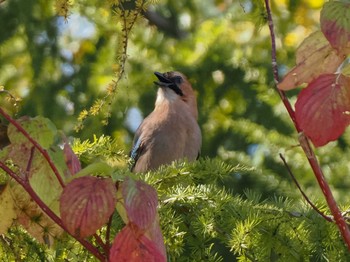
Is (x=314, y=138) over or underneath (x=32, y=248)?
over

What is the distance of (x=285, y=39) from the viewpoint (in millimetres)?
6793

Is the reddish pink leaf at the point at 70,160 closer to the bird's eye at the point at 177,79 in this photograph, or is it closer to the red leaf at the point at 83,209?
the red leaf at the point at 83,209

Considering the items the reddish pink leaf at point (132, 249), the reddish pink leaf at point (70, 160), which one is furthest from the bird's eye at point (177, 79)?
the reddish pink leaf at point (132, 249)

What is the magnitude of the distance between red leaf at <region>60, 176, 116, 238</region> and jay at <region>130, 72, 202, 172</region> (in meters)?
3.70

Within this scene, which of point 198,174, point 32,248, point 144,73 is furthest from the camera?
point 144,73

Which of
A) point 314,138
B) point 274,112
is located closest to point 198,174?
point 314,138

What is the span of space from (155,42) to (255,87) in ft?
2.92

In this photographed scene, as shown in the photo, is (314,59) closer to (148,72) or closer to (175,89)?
(175,89)

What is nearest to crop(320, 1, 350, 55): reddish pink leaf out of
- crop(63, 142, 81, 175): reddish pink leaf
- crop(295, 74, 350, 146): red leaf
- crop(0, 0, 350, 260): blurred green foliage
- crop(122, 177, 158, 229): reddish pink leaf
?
crop(295, 74, 350, 146): red leaf

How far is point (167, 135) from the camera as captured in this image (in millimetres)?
5461

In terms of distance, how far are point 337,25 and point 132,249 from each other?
0.47 meters

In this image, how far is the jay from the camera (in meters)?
5.38

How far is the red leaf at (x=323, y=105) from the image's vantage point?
1498 millimetres

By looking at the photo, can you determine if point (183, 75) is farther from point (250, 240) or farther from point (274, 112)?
point (250, 240)
